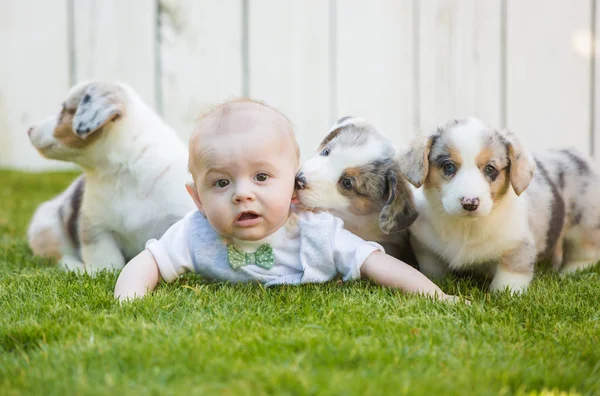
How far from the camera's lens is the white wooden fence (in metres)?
6.36

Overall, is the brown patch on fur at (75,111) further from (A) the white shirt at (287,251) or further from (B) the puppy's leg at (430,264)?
(B) the puppy's leg at (430,264)

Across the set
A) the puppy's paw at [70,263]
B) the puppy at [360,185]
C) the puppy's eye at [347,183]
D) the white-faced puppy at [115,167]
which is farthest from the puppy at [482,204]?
the puppy's paw at [70,263]

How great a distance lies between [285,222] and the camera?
273cm

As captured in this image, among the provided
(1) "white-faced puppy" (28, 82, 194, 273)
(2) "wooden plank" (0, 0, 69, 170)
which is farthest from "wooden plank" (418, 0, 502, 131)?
(1) "white-faced puppy" (28, 82, 194, 273)

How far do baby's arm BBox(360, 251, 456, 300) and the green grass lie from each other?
5 cm

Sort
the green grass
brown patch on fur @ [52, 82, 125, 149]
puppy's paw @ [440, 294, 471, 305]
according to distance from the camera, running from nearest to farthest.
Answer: the green grass < puppy's paw @ [440, 294, 471, 305] < brown patch on fur @ [52, 82, 125, 149]

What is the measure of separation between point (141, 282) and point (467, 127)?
1.33m

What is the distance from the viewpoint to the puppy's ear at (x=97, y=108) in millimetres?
3152

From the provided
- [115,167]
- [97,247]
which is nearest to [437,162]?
[115,167]

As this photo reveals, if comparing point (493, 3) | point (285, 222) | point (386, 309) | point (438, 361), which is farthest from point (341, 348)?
point (493, 3)

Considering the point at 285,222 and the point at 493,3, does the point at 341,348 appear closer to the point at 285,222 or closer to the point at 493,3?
the point at 285,222

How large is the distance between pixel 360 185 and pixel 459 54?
13.7 feet

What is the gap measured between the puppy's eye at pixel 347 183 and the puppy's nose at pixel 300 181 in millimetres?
163

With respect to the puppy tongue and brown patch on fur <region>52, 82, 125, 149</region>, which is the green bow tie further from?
brown patch on fur <region>52, 82, 125, 149</region>
